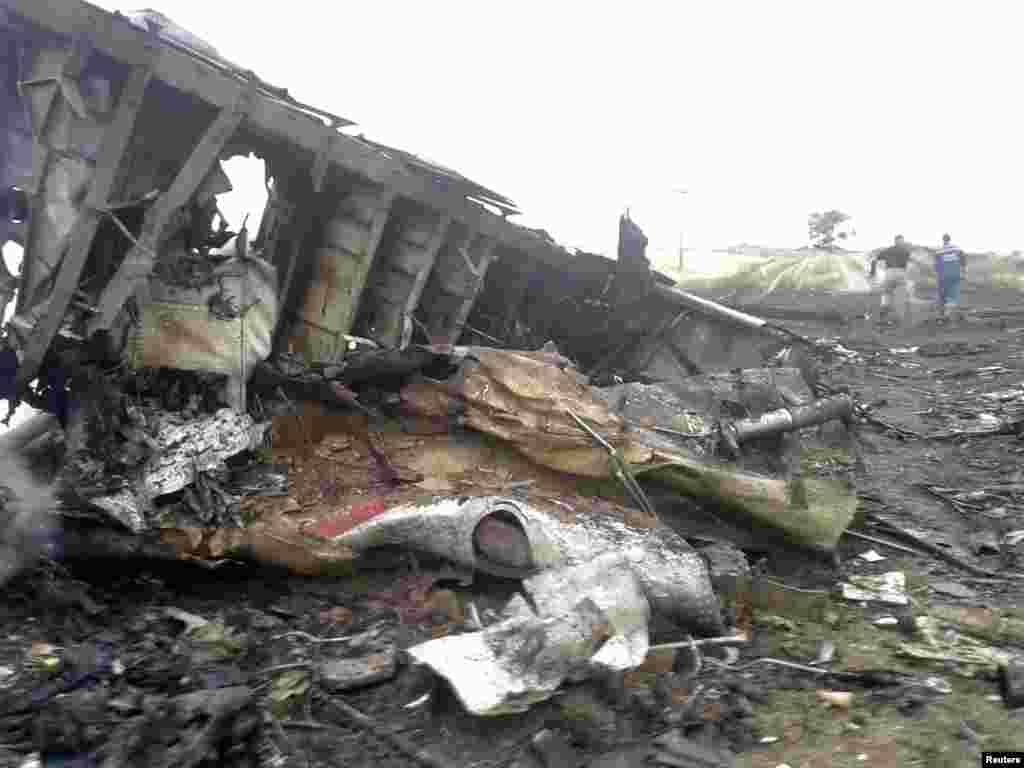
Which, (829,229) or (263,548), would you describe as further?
(829,229)

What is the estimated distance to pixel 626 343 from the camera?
7.15 meters

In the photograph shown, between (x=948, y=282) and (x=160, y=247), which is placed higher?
(x=948, y=282)

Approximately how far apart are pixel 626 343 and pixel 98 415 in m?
4.58

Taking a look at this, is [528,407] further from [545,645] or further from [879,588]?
[879,588]

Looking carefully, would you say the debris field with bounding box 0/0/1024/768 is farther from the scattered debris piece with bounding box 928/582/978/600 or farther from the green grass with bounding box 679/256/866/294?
the green grass with bounding box 679/256/866/294

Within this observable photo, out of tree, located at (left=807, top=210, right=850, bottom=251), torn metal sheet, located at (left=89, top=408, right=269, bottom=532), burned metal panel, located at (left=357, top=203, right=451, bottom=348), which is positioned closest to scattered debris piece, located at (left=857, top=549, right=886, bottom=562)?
burned metal panel, located at (left=357, top=203, right=451, bottom=348)

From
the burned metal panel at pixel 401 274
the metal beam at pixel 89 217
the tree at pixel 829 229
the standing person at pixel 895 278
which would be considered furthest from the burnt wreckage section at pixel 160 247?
the tree at pixel 829 229

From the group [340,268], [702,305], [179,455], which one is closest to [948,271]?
[702,305]

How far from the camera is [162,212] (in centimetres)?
428

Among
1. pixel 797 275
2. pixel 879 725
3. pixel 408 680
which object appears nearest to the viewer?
pixel 879 725

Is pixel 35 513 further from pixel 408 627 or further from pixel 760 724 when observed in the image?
pixel 760 724

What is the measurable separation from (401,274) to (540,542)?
277cm

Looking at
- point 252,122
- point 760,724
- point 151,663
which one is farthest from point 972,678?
point 252,122

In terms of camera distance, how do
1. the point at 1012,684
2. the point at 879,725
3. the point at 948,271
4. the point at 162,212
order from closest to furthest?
the point at 879,725, the point at 1012,684, the point at 162,212, the point at 948,271
